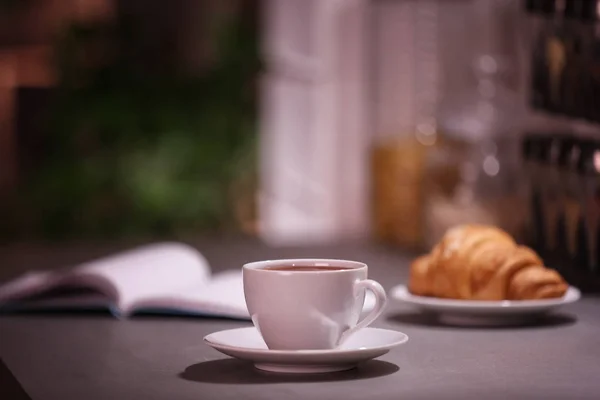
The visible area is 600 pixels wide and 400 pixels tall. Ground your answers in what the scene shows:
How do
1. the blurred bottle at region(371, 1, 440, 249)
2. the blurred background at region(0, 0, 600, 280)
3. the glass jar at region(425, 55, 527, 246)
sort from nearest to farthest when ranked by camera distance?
1. the blurred background at region(0, 0, 600, 280)
2. the glass jar at region(425, 55, 527, 246)
3. the blurred bottle at region(371, 1, 440, 249)

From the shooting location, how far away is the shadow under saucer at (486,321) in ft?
3.62

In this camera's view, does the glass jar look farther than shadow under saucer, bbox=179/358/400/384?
Yes

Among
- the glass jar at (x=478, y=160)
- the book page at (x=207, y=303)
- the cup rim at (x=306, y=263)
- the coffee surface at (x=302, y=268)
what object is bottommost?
the book page at (x=207, y=303)

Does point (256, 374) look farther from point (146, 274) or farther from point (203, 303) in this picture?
point (146, 274)

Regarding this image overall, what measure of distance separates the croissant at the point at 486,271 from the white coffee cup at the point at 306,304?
0.86ft

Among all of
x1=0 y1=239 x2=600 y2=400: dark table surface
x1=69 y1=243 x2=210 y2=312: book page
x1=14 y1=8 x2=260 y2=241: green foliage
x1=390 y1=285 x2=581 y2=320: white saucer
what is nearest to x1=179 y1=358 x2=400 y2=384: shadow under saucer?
x1=0 y1=239 x2=600 y2=400: dark table surface

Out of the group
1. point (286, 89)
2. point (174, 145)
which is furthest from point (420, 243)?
point (174, 145)

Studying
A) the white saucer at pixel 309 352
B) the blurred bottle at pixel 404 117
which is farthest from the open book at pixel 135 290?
the blurred bottle at pixel 404 117

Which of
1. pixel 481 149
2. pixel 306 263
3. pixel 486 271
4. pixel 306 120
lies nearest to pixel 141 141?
pixel 306 120

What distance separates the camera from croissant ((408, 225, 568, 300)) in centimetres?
110

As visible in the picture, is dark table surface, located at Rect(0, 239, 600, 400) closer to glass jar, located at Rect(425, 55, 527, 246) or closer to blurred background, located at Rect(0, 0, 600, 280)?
blurred background, located at Rect(0, 0, 600, 280)

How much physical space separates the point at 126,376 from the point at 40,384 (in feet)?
0.21

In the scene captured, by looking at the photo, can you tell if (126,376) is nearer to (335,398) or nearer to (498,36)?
(335,398)

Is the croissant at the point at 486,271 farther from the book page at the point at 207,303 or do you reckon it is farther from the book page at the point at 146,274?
the book page at the point at 146,274
